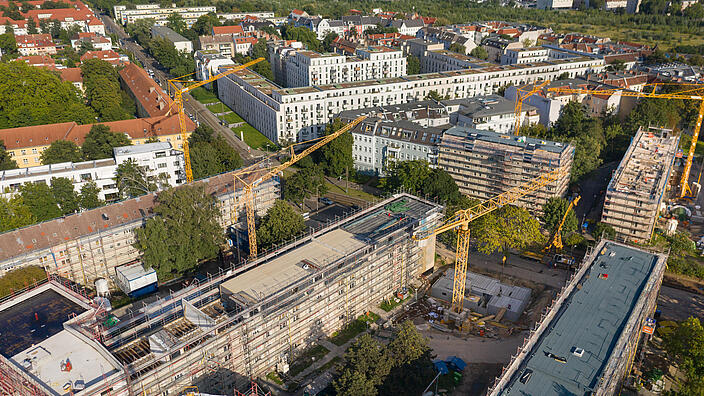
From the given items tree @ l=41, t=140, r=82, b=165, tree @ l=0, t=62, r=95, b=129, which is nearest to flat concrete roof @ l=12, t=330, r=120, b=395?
tree @ l=41, t=140, r=82, b=165

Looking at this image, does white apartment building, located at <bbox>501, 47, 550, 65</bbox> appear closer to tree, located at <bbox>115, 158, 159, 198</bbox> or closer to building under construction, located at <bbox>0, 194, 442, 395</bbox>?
building under construction, located at <bbox>0, 194, 442, 395</bbox>

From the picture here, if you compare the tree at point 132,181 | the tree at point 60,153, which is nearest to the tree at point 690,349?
the tree at point 132,181

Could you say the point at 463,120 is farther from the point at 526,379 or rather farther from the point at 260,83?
the point at 526,379

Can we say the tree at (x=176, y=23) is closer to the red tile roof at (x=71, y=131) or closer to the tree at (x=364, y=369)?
the red tile roof at (x=71, y=131)

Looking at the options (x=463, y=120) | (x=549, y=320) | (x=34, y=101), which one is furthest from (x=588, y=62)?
(x=34, y=101)

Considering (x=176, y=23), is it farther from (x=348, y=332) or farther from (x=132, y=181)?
(x=348, y=332)

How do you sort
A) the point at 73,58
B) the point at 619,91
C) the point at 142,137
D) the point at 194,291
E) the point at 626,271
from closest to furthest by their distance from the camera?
the point at 194,291
the point at 626,271
the point at 142,137
the point at 619,91
the point at 73,58

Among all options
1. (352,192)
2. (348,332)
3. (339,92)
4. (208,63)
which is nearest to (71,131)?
(352,192)
